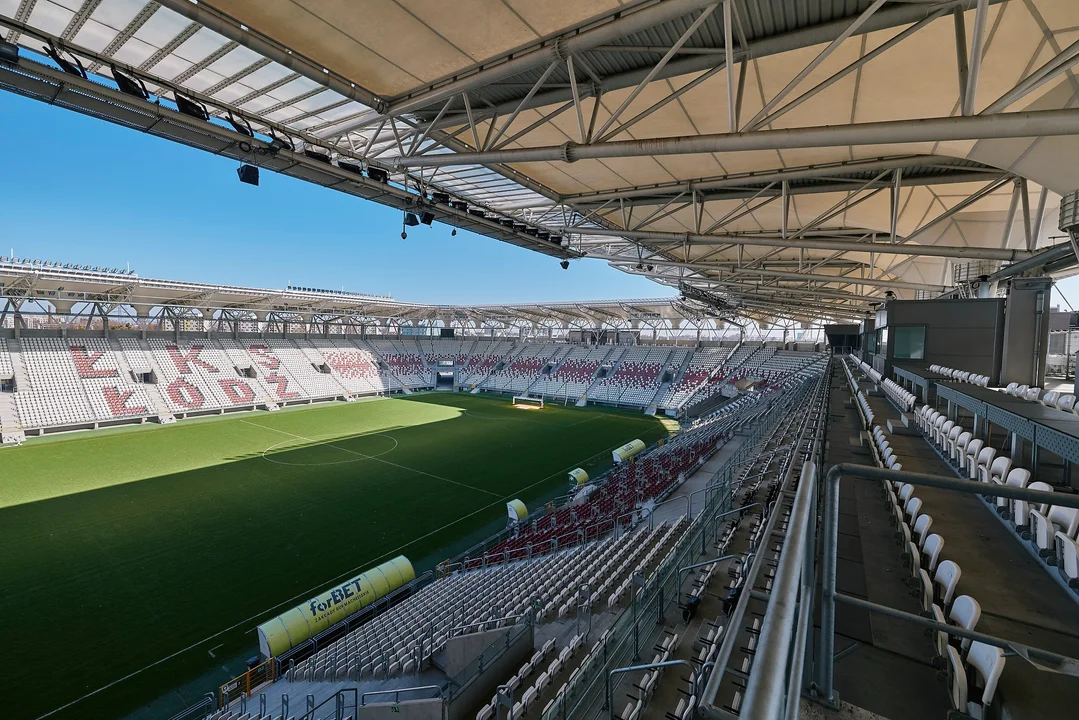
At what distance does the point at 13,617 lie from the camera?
8.51 meters

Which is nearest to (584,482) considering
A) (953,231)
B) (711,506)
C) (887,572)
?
(711,506)

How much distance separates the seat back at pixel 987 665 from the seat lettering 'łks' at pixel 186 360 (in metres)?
38.3

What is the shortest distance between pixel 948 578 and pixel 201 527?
50.3ft

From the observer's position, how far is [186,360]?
3181 centimetres

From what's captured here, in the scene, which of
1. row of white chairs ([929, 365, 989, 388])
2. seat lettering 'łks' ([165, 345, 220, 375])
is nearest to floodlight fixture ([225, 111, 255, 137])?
row of white chairs ([929, 365, 989, 388])

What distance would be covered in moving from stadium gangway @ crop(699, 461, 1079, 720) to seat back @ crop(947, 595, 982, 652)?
744 mm

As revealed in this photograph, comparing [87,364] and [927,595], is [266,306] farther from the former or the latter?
[927,595]

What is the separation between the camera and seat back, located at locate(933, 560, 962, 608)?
8.36 feet

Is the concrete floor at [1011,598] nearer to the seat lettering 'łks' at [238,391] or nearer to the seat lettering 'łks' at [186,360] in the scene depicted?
the seat lettering 'łks' at [238,391]

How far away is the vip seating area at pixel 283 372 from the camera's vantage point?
25391mm

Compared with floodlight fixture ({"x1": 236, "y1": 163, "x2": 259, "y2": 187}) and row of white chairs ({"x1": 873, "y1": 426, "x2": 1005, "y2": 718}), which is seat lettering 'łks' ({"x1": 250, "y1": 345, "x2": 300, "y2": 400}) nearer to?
floodlight fixture ({"x1": 236, "y1": 163, "x2": 259, "y2": 187})

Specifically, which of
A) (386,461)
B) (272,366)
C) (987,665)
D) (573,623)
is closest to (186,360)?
(272,366)

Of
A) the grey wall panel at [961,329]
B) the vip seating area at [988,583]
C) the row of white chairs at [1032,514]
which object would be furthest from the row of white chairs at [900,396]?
the vip seating area at [988,583]

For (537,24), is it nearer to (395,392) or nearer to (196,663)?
(196,663)
